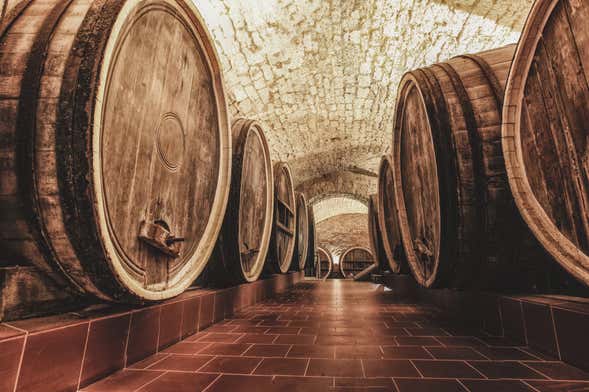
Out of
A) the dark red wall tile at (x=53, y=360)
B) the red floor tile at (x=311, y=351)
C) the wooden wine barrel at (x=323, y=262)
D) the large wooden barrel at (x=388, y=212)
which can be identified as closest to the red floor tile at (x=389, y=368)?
the red floor tile at (x=311, y=351)

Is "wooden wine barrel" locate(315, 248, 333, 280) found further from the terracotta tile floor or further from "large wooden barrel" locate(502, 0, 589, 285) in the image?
"large wooden barrel" locate(502, 0, 589, 285)

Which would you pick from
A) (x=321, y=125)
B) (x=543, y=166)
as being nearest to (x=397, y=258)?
(x=543, y=166)

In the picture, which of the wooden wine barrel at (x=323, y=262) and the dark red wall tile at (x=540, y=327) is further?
the wooden wine barrel at (x=323, y=262)

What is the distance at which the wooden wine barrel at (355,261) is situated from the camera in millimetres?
9945

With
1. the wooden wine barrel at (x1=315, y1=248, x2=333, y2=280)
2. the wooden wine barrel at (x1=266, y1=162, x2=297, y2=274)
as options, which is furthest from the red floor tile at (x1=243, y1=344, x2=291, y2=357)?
the wooden wine barrel at (x1=315, y1=248, x2=333, y2=280)

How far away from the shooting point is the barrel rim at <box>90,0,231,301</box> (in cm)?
103

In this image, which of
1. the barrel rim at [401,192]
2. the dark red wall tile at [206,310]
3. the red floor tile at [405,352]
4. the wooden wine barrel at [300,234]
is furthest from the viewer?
the wooden wine barrel at [300,234]

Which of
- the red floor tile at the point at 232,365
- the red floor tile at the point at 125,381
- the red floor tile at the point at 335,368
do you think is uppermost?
the red floor tile at the point at 125,381

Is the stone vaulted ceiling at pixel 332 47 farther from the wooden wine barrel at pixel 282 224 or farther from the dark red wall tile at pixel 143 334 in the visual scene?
the dark red wall tile at pixel 143 334

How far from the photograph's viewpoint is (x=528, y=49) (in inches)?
55.8

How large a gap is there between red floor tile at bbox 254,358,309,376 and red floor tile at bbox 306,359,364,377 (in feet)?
0.12

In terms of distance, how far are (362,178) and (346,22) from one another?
21.8 feet

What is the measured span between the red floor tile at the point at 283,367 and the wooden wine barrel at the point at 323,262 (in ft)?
28.0

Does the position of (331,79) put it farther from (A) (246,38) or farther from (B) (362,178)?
(B) (362,178)
